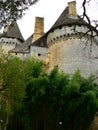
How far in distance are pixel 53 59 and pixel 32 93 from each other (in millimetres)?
9899

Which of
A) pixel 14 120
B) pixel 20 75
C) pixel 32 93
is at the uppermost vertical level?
pixel 20 75

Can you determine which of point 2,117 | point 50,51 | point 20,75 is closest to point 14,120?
point 2,117

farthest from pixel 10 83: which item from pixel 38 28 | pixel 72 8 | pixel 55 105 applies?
pixel 38 28

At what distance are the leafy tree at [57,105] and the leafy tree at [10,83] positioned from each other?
3336 millimetres

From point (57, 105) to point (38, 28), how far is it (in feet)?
51.3

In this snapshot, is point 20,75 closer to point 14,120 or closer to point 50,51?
point 14,120

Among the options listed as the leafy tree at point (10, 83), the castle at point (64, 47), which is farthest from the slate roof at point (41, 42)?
the leafy tree at point (10, 83)

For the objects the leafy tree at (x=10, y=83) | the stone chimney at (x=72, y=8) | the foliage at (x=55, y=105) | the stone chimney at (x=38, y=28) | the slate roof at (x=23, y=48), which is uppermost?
the stone chimney at (x=72, y=8)

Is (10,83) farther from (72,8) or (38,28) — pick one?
(38,28)

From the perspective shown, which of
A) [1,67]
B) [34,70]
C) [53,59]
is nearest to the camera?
[1,67]

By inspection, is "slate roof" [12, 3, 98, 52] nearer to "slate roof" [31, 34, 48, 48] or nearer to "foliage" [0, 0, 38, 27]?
"slate roof" [31, 34, 48, 48]

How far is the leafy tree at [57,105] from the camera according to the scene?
2531 centimetres

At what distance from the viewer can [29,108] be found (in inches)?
1001

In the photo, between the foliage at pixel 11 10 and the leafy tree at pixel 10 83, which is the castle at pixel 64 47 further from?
the foliage at pixel 11 10
